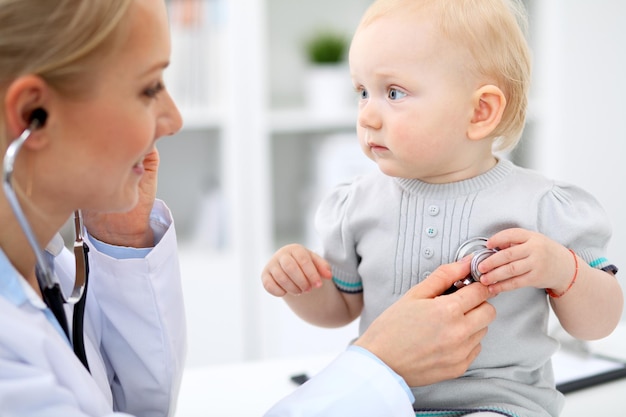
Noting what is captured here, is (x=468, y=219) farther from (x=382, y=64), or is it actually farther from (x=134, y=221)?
(x=134, y=221)

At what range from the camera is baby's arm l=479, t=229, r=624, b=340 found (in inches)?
36.8

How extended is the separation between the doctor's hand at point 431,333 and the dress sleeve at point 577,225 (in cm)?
15

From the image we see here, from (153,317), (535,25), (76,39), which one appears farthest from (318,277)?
(535,25)

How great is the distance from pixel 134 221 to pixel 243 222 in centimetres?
145

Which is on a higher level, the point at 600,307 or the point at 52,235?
the point at 52,235

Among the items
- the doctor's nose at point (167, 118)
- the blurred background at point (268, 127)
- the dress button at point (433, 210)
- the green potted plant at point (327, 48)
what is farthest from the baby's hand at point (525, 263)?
the green potted plant at point (327, 48)

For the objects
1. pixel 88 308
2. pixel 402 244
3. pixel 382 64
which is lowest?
pixel 88 308

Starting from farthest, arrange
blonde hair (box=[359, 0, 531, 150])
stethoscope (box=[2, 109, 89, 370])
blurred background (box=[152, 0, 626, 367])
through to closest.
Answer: blurred background (box=[152, 0, 626, 367]) < blonde hair (box=[359, 0, 531, 150]) < stethoscope (box=[2, 109, 89, 370])

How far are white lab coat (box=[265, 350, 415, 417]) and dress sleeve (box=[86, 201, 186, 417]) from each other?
0.94 feet

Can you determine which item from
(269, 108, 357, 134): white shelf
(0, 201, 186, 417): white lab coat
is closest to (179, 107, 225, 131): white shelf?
(269, 108, 357, 134): white shelf

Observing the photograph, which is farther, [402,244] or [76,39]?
[402,244]

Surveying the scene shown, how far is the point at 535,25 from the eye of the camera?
8.75 ft

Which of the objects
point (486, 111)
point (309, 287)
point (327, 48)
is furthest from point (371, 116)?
point (327, 48)

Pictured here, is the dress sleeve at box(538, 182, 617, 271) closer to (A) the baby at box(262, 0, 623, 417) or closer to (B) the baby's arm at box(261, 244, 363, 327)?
(A) the baby at box(262, 0, 623, 417)
